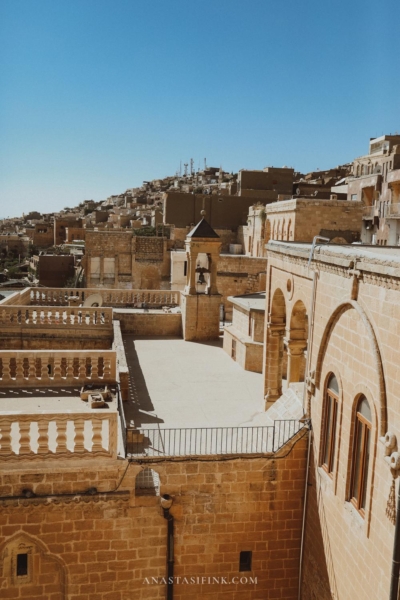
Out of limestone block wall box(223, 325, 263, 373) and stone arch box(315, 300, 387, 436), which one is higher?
stone arch box(315, 300, 387, 436)

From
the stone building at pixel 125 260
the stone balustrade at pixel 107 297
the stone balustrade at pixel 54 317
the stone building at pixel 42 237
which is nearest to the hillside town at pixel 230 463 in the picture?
the stone balustrade at pixel 54 317

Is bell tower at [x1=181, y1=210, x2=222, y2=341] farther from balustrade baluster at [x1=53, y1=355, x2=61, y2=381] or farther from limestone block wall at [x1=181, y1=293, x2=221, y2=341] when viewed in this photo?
balustrade baluster at [x1=53, y1=355, x2=61, y2=381]

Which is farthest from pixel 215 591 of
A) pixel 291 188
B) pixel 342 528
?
pixel 291 188

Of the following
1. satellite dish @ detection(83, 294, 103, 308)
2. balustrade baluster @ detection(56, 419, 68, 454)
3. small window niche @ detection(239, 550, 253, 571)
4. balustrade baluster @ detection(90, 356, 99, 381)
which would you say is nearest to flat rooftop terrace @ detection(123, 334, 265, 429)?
balustrade baluster @ detection(90, 356, 99, 381)

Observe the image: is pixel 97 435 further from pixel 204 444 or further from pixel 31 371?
pixel 31 371

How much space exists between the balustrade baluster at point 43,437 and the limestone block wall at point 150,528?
268mm

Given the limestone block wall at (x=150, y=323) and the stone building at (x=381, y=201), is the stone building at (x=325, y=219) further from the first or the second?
the limestone block wall at (x=150, y=323)

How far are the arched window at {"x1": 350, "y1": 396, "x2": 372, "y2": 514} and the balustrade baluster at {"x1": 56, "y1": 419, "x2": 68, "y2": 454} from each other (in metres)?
3.99

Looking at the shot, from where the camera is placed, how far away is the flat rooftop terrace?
9.91 m

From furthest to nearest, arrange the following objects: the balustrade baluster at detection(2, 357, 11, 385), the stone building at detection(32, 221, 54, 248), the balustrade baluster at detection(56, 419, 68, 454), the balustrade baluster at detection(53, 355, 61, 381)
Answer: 1. the stone building at detection(32, 221, 54, 248)
2. the balustrade baluster at detection(53, 355, 61, 381)
3. the balustrade baluster at detection(2, 357, 11, 385)
4. the balustrade baluster at detection(56, 419, 68, 454)

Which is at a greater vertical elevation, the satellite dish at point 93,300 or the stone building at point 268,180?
the stone building at point 268,180

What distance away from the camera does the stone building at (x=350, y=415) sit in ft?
18.8

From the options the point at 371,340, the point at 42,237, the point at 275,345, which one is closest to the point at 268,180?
the point at 275,345

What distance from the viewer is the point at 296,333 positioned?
998cm
